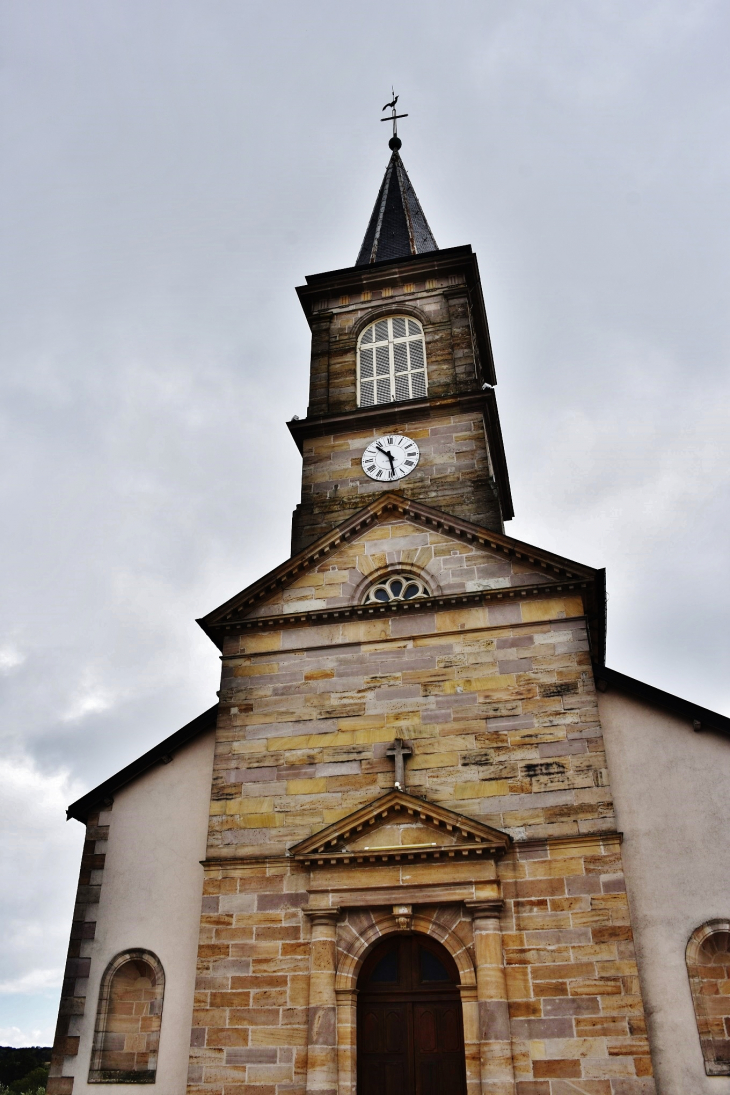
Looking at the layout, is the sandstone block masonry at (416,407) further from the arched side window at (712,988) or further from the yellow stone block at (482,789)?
the arched side window at (712,988)

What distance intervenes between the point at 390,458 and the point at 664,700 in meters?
7.52

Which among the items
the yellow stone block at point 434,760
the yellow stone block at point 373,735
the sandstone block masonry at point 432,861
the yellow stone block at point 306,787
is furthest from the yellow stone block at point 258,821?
the yellow stone block at point 434,760

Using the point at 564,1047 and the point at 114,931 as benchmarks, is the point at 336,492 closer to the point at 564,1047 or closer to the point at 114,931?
the point at 114,931

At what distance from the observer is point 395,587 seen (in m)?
15.3

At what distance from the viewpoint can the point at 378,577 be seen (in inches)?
607

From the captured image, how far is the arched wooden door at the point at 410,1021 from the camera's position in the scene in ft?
38.3

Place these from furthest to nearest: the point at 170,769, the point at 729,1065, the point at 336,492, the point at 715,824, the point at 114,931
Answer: the point at 336,492 < the point at 170,769 < the point at 114,931 < the point at 715,824 < the point at 729,1065

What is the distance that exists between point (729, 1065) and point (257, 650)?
878 centimetres

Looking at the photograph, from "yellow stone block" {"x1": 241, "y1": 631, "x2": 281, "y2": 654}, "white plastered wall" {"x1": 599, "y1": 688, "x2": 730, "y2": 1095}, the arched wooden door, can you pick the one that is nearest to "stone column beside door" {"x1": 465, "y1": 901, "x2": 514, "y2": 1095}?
the arched wooden door

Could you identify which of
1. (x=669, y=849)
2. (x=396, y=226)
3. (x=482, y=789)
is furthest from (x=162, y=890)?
(x=396, y=226)

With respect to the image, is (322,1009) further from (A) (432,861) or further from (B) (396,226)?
(B) (396,226)

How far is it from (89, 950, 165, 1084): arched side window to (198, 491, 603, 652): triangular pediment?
17.2 ft

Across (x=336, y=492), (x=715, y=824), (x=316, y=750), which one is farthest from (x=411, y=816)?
(x=336, y=492)

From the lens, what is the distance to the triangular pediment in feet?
48.0
